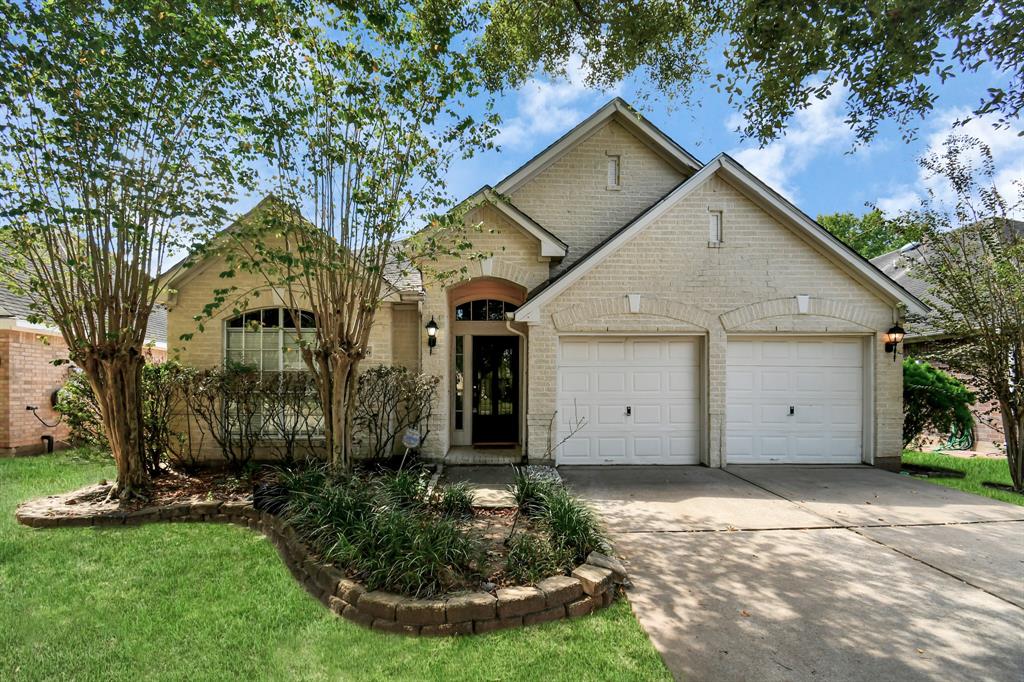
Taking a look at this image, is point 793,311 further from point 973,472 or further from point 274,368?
point 274,368

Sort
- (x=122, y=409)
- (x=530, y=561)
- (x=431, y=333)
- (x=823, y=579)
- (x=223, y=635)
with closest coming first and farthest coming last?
(x=223, y=635)
(x=530, y=561)
(x=823, y=579)
(x=122, y=409)
(x=431, y=333)

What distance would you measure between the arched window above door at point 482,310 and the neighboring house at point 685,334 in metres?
1.06

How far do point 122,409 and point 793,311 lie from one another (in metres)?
11.5

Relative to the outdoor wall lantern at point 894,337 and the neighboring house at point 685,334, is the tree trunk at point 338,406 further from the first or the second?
the outdoor wall lantern at point 894,337

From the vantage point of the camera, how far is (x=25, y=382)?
1020 cm

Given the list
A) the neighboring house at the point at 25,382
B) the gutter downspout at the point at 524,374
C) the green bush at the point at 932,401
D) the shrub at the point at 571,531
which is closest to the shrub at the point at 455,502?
the shrub at the point at 571,531

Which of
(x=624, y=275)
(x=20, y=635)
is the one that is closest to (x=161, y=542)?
(x=20, y=635)

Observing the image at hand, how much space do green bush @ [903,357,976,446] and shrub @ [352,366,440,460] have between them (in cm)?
1055

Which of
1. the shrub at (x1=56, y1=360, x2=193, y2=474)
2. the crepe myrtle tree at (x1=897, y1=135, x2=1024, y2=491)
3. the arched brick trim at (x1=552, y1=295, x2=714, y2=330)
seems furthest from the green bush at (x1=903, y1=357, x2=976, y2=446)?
the shrub at (x1=56, y1=360, x2=193, y2=474)

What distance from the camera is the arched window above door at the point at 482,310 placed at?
33.7 feet

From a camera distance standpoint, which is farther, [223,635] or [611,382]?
[611,382]

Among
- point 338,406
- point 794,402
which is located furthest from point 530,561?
point 794,402

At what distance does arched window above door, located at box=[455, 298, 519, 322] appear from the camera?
1027 cm

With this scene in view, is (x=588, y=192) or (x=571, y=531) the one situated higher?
(x=588, y=192)
